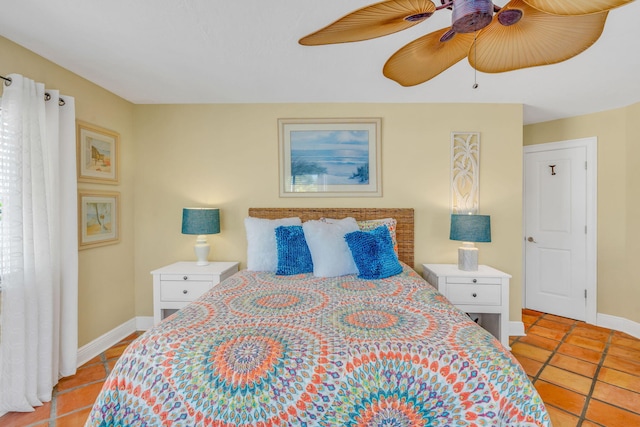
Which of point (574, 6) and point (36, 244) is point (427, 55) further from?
point (36, 244)

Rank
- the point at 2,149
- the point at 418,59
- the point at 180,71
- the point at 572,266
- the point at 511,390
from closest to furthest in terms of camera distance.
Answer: the point at 511,390 → the point at 418,59 → the point at 2,149 → the point at 180,71 → the point at 572,266

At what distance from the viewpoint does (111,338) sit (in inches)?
109

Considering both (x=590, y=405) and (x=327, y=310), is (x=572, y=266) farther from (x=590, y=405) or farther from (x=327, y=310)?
(x=327, y=310)

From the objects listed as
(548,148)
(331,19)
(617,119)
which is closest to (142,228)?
(331,19)

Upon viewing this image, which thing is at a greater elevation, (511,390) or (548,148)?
(548,148)

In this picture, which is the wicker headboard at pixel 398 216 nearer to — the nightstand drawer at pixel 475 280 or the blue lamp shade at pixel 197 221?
the nightstand drawer at pixel 475 280

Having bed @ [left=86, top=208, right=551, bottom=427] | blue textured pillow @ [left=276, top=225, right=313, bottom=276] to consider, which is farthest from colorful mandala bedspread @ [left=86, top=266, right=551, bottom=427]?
blue textured pillow @ [left=276, top=225, right=313, bottom=276]

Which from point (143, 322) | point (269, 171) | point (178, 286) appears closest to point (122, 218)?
point (178, 286)

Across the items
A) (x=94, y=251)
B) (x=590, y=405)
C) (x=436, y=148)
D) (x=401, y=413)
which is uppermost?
(x=436, y=148)

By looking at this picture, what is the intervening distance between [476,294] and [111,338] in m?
3.36

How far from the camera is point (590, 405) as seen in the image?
6.33ft

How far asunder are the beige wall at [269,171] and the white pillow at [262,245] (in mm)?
465

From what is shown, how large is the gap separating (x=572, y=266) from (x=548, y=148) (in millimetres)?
1391

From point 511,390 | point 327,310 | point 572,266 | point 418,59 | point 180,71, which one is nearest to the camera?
point 511,390
